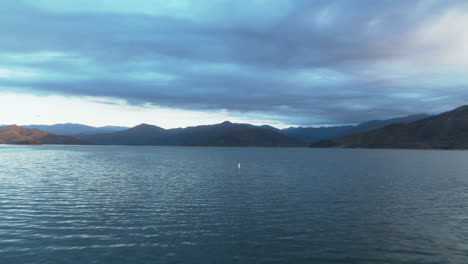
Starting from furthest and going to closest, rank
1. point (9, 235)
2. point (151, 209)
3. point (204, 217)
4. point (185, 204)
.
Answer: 1. point (185, 204)
2. point (151, 209)
3. point (204, 217)
4. point (9, 235)

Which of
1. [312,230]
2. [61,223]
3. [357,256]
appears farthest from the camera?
[61,223]

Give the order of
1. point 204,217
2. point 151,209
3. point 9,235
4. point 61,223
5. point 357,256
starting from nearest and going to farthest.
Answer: point 357,256 → point 9,235 → point 61,223 → point 204,217 → point 151,209

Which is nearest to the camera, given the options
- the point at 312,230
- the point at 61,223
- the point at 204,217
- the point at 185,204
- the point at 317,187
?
the point at 312,230

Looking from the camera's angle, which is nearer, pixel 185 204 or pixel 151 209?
pixel 151 209

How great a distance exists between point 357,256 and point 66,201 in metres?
40.3

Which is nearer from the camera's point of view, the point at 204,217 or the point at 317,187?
the point at 204,217

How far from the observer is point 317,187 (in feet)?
198

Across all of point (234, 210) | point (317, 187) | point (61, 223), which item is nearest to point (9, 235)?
point (61, 223)

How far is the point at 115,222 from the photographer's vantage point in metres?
32.9

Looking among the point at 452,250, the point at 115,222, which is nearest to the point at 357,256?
the point at 452,250

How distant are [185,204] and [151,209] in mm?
5180

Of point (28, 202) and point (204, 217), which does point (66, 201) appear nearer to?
point (28, 202)

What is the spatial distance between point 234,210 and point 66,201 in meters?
25.4

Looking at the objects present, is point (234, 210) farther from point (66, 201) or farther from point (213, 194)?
point (66, 201)
